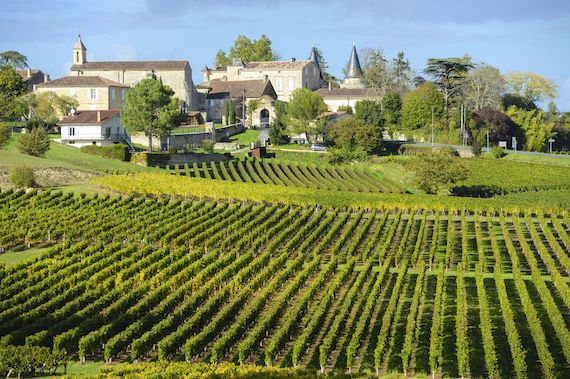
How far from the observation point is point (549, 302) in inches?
1315

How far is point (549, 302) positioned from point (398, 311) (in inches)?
209

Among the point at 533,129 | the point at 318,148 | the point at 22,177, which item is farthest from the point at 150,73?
the point at 22,177

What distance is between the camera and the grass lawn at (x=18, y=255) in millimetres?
38384

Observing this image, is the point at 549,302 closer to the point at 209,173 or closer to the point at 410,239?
the point at 410,239

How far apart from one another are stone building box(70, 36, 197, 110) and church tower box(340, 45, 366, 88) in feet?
96.7

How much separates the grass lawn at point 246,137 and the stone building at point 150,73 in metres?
9.57

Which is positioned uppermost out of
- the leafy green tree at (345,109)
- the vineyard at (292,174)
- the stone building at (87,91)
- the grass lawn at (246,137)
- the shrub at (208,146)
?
the stone building at (87,91)

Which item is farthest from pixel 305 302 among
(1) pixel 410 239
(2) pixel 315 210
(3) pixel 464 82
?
(3) pixel 464 82

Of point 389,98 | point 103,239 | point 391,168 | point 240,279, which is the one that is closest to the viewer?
point 240,279

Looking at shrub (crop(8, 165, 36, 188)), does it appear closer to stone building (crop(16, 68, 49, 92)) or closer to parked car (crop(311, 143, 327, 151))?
parked car (crop(311, 143, 327, 151))

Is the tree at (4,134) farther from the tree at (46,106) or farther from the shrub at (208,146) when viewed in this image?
the shrub at (208,146)

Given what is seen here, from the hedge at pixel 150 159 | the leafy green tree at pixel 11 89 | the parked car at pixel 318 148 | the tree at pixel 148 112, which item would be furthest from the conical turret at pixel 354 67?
the hedge at pixel 150 159

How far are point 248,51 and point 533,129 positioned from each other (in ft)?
164

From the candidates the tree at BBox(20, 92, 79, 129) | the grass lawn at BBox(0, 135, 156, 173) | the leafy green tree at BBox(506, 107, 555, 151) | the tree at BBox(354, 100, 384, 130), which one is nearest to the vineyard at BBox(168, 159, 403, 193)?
the grass lawn at BBox(0, 135, 156, 173)
